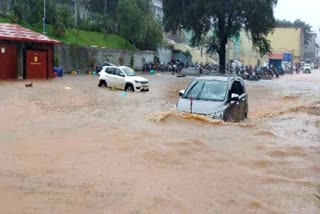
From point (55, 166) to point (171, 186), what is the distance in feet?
7.77

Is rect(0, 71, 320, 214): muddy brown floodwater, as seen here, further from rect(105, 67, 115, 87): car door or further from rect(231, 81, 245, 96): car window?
rect(105, 67, 115, 87): car door

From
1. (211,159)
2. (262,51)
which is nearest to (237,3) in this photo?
(262,51)

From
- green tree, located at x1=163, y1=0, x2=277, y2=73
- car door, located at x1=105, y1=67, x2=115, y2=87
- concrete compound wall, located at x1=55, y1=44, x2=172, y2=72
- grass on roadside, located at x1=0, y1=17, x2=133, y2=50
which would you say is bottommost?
car door, located at x1=105, y1=67, x2=115, y2=87

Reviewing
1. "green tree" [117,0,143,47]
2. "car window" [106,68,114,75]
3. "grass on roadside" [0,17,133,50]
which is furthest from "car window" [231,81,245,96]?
"green tree" [117,0,143,47]

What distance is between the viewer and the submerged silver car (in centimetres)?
1282

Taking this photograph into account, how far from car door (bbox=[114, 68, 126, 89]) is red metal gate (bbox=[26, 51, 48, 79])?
329 inches

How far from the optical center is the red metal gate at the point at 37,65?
108 ft

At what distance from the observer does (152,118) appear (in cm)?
1471

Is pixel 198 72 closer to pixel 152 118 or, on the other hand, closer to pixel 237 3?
pixel 237 3

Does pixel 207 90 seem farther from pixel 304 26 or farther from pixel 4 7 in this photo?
pixel 304 26

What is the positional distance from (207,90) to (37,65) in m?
22.2

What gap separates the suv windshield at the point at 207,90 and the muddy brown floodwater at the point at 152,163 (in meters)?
0.76

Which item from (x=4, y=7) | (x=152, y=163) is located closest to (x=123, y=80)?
(x=152, y=163)

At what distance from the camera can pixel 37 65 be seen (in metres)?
33.4
